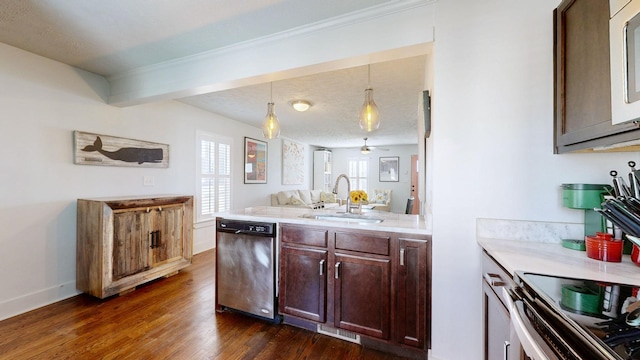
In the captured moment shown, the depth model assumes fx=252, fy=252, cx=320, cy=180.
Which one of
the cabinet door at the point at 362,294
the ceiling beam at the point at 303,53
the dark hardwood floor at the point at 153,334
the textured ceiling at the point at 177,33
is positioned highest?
the textured ceiling at the point at 177,33

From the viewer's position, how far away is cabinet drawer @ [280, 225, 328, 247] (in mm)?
1948

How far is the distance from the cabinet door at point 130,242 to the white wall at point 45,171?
1.91 feet

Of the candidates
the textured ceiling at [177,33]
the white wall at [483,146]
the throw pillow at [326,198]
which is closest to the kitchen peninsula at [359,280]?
the white wall at [483,146]

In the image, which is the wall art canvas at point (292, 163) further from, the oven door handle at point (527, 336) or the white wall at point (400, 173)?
the oven door handle at point (527, 336)

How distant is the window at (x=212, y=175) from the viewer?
423 cm

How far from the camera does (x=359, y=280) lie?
1.83 m

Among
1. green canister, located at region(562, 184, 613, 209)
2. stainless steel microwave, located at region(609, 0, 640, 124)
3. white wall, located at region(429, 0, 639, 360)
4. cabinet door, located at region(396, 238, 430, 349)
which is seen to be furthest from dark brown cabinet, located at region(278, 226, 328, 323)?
stainless steel microwave, located at region(609, 0, 640, 124)

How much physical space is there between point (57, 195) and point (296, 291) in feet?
8.79

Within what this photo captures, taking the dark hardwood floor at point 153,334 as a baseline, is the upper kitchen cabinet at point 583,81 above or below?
above

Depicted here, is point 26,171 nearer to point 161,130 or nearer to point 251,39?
point 161,130

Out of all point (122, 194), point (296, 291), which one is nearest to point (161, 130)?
point (122, 194)

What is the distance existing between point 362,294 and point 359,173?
A: 7.37 meters

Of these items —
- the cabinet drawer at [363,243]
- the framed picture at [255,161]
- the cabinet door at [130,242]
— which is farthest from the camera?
the framed picture at [255,161]

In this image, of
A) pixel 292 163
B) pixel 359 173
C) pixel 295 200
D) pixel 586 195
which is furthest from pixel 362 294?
pixel 359 173
